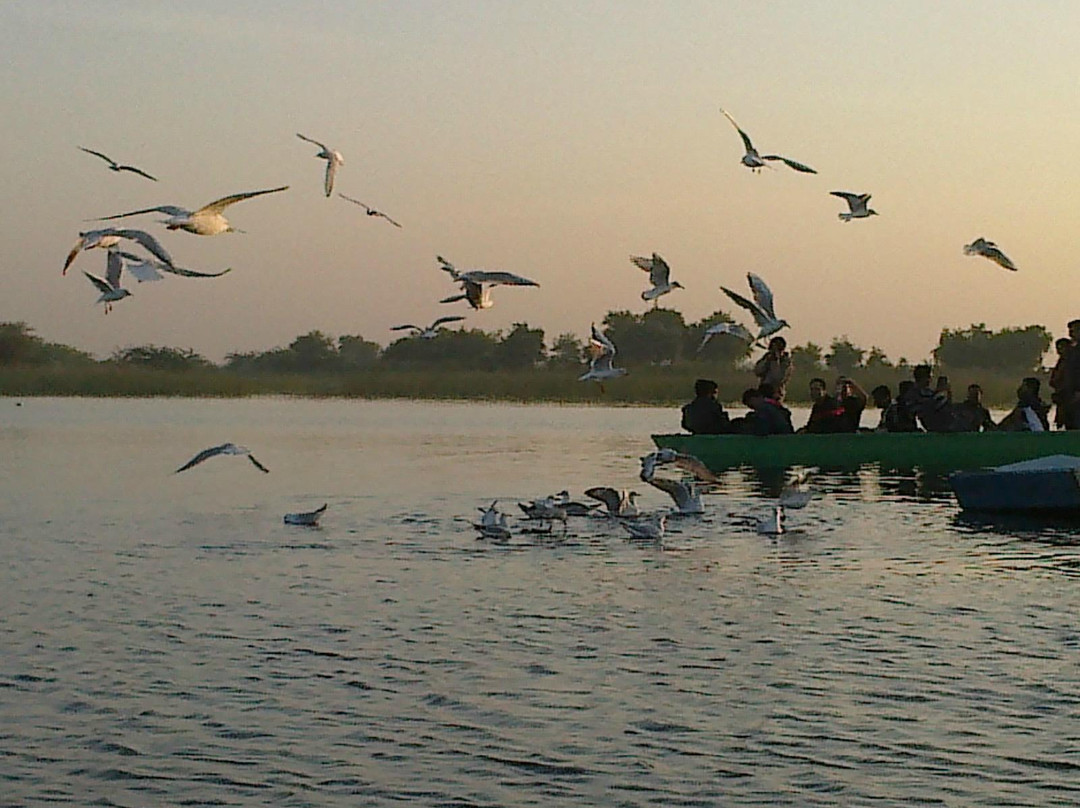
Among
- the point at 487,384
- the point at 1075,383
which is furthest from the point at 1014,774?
the point at 487,384

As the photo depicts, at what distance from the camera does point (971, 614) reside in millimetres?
14727

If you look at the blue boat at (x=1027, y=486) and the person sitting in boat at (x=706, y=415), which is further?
the person sitting in boat at (x=706, y=415)

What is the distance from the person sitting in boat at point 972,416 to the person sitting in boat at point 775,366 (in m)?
2.59

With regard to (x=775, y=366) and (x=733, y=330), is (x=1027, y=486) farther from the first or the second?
(x=775, y=366)

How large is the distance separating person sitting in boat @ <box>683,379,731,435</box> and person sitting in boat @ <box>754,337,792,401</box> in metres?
0.82

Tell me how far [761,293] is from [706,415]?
10817mm

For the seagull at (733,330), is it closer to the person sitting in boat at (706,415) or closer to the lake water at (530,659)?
the lake water at (530,659)

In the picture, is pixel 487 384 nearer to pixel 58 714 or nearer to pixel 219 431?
pixel 219 431

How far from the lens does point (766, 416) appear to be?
97.8 ft

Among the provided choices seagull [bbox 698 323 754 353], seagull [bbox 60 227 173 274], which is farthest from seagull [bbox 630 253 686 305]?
seagull [bbox 60 227 173 274]

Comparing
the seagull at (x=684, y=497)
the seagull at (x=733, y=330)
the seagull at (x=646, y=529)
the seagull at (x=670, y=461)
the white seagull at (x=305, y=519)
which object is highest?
the seagull at (x=733, y=330)

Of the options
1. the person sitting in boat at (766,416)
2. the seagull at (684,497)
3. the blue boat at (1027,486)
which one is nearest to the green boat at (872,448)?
the person sitting in boat at (766,416)

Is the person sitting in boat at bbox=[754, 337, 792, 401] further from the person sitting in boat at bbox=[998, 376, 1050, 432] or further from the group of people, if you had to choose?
the person sitting in boat at bbox=[998, 376, 1050, 432]

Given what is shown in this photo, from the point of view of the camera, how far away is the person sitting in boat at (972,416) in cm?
2977
